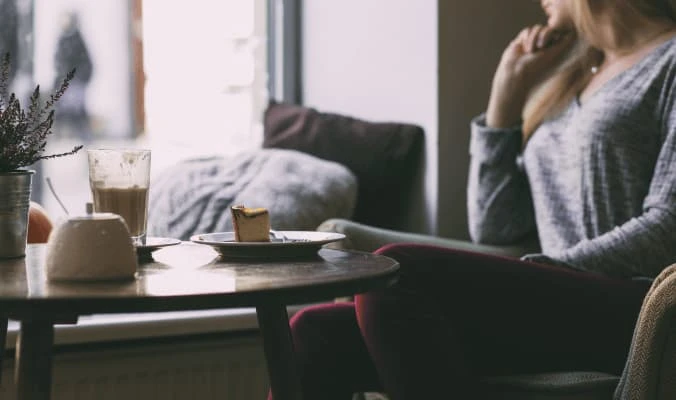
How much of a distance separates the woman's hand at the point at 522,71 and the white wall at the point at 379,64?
0.78ft

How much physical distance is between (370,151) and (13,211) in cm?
117

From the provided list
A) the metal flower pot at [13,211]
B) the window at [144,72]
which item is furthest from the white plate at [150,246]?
the window at [144,72]

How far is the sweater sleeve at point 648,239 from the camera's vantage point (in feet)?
A: 4.91

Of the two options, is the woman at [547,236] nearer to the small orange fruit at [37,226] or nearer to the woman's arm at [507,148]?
the woman's arm at [507,148]

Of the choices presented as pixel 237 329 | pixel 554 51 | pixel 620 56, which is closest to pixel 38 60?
pixel 237 329

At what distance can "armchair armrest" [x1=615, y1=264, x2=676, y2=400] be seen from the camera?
3.75 feet

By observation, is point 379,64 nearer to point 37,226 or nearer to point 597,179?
point 597,179

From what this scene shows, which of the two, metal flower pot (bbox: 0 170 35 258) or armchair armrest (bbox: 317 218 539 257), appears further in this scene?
armchair armrest (bbox: 317 218 539 257)

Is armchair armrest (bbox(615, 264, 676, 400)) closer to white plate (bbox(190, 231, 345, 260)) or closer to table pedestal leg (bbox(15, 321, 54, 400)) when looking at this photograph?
white plate (bbox(190, 231, 345, 260))

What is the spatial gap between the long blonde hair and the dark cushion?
Answer: 1.17 ft

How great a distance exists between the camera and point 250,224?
119cm

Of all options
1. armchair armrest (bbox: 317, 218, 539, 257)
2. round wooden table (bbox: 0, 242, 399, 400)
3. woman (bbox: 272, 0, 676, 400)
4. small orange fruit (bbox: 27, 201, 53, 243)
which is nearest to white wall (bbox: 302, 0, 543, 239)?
woman (bbox: 272, 0, 676, 400)

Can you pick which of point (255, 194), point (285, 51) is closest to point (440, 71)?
point (255, 194)

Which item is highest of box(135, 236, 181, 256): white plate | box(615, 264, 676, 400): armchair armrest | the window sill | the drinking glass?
the drinking glass
